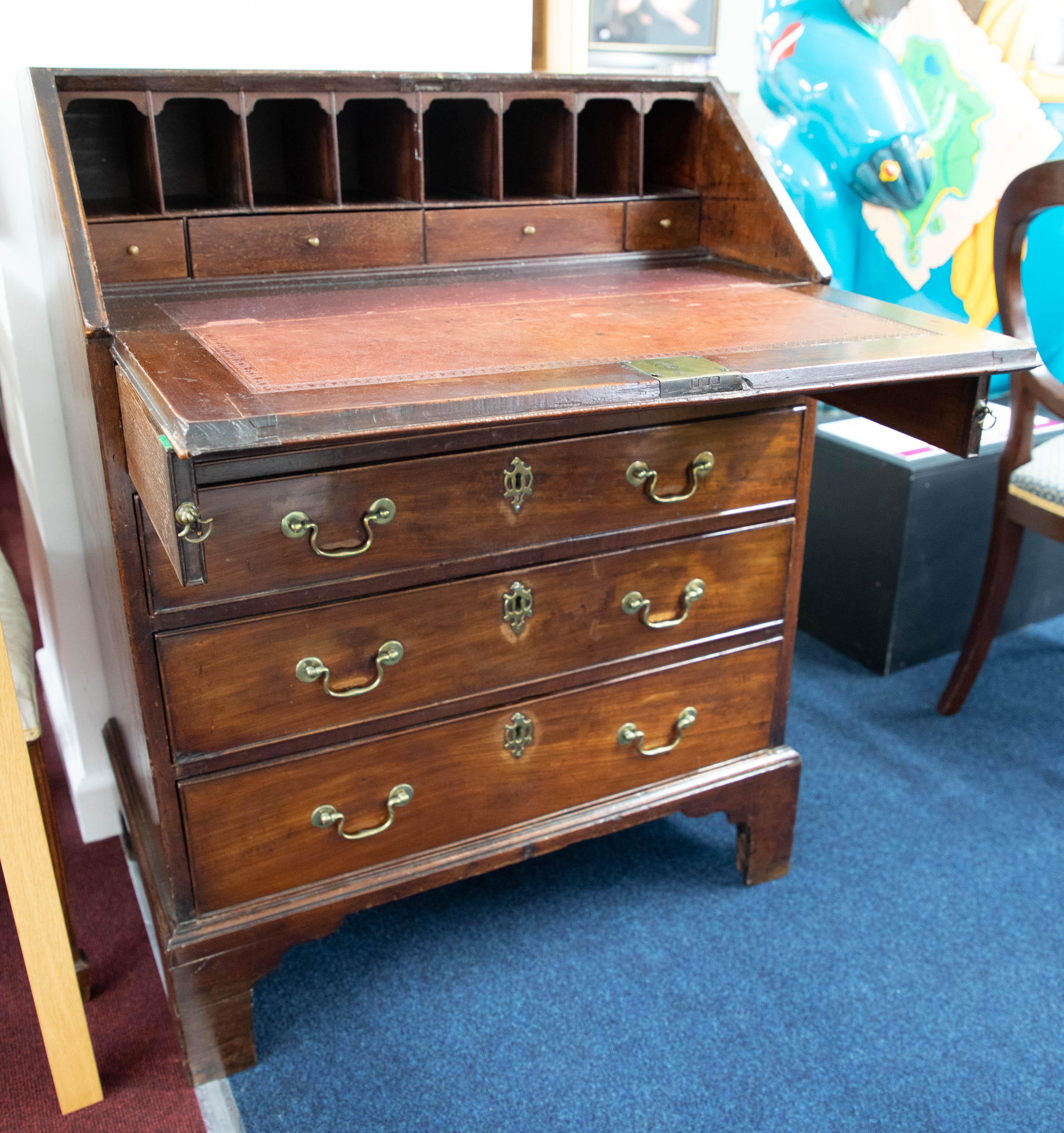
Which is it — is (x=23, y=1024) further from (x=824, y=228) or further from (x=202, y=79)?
(x=824, y=228)

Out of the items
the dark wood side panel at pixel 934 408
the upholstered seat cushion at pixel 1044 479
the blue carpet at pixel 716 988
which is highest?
the dark wood side panel at pixel 934 408

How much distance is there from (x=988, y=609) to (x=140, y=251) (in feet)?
6.30

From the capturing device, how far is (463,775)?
1608 mm

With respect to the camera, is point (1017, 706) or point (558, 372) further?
point (1017, 706)

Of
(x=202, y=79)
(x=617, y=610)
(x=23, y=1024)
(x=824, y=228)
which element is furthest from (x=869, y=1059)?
(x=824, y=228)

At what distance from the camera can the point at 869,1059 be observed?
1.60 metres

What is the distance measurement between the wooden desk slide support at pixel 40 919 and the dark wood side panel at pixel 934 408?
1.12 metres

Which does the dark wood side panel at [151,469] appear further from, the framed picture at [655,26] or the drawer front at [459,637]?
the framed picture at [655,26]

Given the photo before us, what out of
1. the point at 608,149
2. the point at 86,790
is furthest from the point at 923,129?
the point at 86,790

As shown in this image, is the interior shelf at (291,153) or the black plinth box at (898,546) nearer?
the interior shelf at (291,153)

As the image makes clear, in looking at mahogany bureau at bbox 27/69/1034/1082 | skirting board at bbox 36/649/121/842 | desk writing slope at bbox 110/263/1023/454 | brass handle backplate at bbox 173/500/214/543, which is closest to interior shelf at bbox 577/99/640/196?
mahogany bureau at bbox 27/69/1034/1082

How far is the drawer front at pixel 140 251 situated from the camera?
1.49 metres

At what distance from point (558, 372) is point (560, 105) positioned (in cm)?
78

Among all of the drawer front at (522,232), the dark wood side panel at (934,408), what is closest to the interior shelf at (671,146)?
the drawer front at (522,232)
